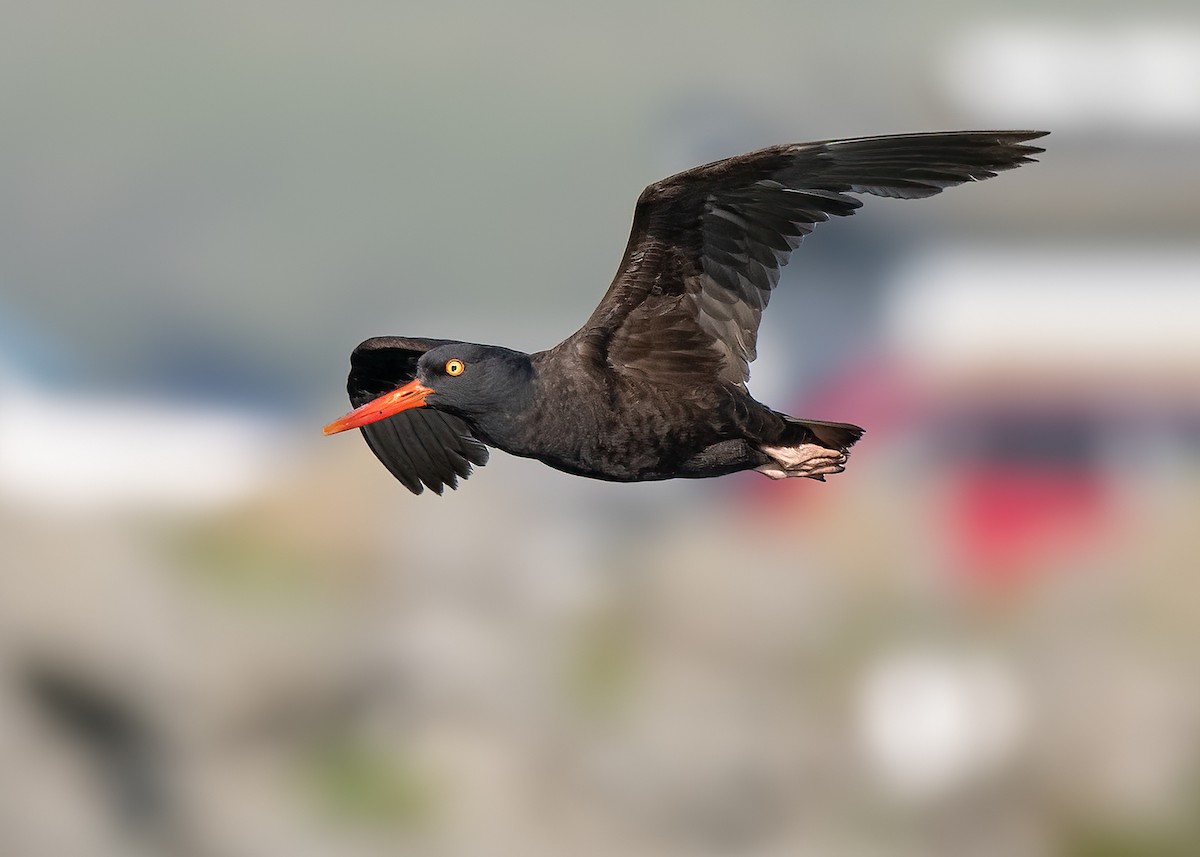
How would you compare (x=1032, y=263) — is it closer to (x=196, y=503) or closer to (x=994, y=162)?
(x=196, y=503)

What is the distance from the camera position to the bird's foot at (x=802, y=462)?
8188 mm

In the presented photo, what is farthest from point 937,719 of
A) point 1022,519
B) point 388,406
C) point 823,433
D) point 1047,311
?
point 388,406

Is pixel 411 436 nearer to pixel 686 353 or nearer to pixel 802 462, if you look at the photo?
pixel 686 353

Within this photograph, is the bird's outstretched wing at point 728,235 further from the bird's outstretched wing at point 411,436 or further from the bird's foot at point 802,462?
the bird's outstretched wing at point 411,436

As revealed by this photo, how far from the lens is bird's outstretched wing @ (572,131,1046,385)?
23.6ft

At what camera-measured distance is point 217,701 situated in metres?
44.8

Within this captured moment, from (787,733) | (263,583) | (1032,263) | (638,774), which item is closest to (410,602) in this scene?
(263,583)

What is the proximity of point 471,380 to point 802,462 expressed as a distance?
1.82m

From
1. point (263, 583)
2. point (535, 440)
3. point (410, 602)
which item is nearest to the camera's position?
point (535, 440)

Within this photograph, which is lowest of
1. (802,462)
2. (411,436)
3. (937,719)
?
(937,719)

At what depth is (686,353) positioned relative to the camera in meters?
8.00

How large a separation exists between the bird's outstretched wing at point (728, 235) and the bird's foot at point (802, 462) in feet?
1.47

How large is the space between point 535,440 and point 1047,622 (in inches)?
2010

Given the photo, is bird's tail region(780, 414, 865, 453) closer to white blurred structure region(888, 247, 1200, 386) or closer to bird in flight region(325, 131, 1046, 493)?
bird in flight region(325, 131, 1046, 493)
